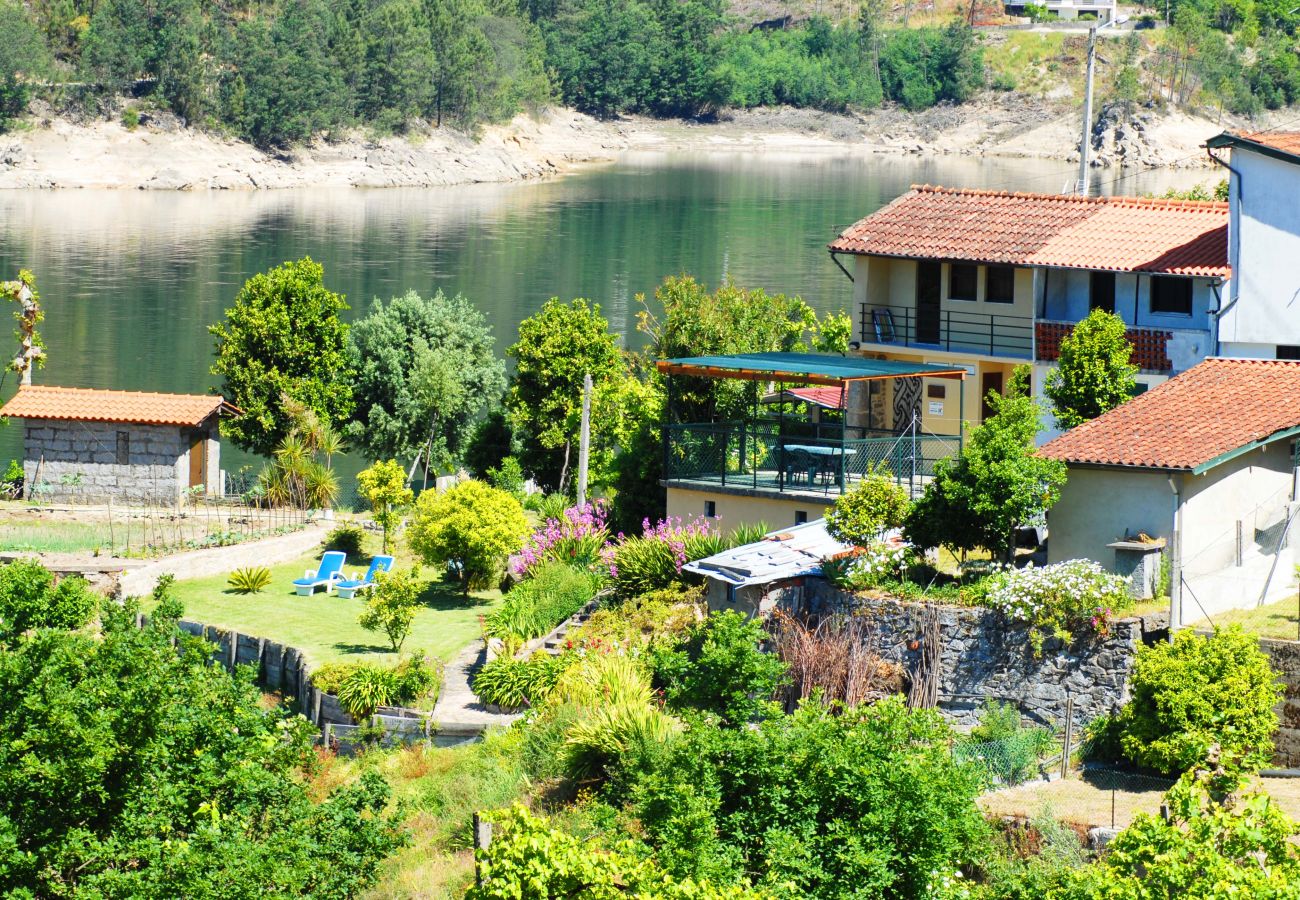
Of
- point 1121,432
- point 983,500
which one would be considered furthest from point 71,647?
point 1121,432

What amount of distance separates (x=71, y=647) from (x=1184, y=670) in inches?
544

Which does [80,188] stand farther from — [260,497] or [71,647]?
[71,647]

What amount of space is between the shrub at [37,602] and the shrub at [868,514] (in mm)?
11218

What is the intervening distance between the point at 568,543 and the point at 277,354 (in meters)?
15.1

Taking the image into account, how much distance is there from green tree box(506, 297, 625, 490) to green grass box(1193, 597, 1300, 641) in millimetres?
20387

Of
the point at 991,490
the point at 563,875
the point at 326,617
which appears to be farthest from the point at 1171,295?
the point at 563,875

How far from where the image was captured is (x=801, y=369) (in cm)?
3272

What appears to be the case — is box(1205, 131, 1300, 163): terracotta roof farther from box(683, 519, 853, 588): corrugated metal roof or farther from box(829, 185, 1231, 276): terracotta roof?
box(683, 519, 853, 588): corrugated metal roof

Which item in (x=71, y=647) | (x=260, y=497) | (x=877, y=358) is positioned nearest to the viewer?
(x=71, y=647)

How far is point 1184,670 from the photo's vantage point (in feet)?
76.7

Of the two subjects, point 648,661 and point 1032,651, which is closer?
point 1032,651

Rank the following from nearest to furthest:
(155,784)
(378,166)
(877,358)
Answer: (155,784)
(877,358)
(378,166)

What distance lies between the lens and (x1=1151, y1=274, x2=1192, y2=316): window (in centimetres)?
3475

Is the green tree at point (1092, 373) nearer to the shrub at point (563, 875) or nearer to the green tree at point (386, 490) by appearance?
the green tree at point (386, 490)
